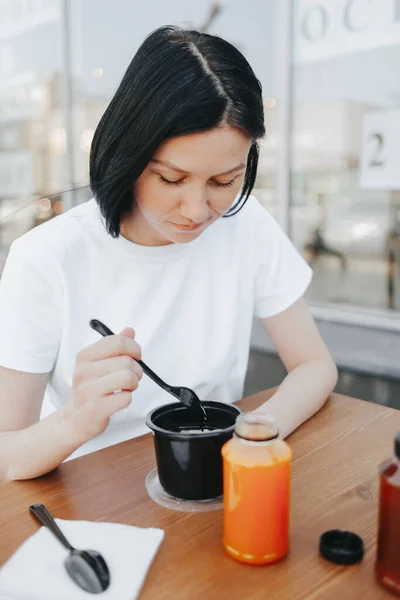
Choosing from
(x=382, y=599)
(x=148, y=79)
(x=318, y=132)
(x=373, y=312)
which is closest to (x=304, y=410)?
(x=382, y=599)

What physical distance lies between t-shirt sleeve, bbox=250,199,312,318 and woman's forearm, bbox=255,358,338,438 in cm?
16

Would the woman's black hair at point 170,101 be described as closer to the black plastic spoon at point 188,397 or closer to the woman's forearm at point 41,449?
the black plastic spoon at point 188,397

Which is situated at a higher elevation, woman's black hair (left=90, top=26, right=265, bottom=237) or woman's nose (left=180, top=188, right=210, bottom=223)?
woman's black hair (left=90, top=26, right=265, bottom=237)

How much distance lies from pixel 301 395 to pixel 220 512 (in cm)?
40

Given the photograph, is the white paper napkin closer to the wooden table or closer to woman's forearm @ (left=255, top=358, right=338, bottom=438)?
the wooden table

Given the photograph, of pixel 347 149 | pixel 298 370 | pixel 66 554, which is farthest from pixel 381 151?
pixel 66 554

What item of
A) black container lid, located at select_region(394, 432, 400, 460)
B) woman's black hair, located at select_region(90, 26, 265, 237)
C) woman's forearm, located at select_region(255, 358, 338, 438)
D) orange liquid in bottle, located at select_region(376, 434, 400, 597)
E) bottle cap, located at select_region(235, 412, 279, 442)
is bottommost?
woman's forearm, located at select_region(255, 358, 338, 438)

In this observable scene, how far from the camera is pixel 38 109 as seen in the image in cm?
376

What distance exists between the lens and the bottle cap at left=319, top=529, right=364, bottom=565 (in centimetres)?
69

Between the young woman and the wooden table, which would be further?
the young woman

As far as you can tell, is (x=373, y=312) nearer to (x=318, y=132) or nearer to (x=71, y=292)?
(x=318, y=132)

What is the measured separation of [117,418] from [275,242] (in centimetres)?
Answer: 54

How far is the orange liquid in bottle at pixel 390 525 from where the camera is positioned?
617mm

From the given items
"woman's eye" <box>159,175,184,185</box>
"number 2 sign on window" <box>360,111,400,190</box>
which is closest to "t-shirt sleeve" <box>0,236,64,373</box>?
"woman's eye" <box>159,175,184,185</box>
